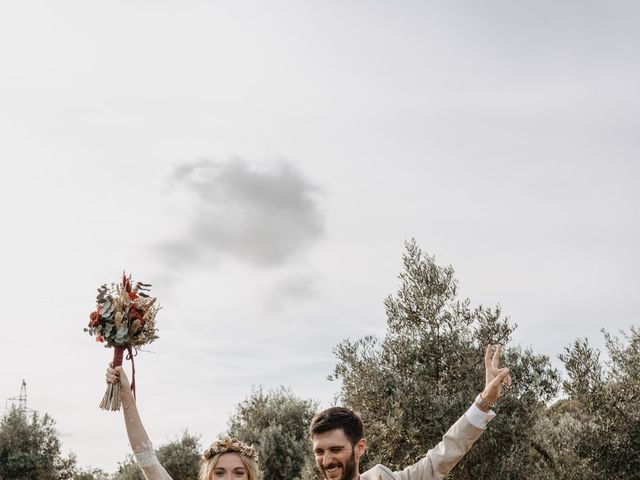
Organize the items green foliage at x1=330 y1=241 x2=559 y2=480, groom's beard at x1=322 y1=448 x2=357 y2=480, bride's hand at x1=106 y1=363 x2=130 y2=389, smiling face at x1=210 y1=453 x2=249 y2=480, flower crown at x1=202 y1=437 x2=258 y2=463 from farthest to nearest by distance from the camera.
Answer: green foliage at x1=330 y1=241 x2=559 y2=480
flower crown at x1=202 y1=437 x2=258 y2=463
smiling face at x1=210 y1=453 x2=249 y2=480
bride's hand at x1=106 y1=363 x2=130 y2=389
groom's beard at x1=322 y1=448 x2=357 y2=480

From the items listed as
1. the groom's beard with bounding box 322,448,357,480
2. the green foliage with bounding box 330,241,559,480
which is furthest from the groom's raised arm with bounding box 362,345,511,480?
the green foliage with bounding box 330,241,559,480

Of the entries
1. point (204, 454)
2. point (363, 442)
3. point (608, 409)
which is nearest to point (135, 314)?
point (204, 454)

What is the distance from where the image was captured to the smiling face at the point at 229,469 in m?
5.93

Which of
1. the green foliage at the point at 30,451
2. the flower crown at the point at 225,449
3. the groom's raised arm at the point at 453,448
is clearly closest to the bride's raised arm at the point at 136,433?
the flower crown at the point at 225,449

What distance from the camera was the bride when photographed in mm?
5512

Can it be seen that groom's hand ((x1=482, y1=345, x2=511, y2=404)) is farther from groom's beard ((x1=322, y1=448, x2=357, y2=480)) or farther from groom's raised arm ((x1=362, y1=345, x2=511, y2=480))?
groom's beard ((x1=322, y1=448, x2=357, y2=480))

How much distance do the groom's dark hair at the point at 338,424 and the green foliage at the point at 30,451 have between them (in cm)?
2984

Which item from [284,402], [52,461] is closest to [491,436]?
[284,402]

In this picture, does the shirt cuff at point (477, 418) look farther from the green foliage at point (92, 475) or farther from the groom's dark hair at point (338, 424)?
the green foliage at point (92, 475)

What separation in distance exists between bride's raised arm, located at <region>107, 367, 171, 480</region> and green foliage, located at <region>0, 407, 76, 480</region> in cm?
2869

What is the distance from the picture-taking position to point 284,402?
97.5ft

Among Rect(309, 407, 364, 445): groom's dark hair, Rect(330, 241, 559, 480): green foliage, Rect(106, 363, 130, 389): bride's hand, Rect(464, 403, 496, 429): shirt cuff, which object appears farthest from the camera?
Rect(330, 241, 559, 480): green foliage

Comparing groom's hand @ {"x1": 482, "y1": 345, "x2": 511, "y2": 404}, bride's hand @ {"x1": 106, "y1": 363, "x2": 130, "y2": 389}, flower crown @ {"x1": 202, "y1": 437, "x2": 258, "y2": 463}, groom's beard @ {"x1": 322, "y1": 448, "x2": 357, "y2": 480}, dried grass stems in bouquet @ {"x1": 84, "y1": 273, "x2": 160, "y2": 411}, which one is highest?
dried grass stems in bouquet @ {"x1": 84, "y1": 273, "x2": 160, "y2": 411}

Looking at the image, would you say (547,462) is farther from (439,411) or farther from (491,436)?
(439,411)
